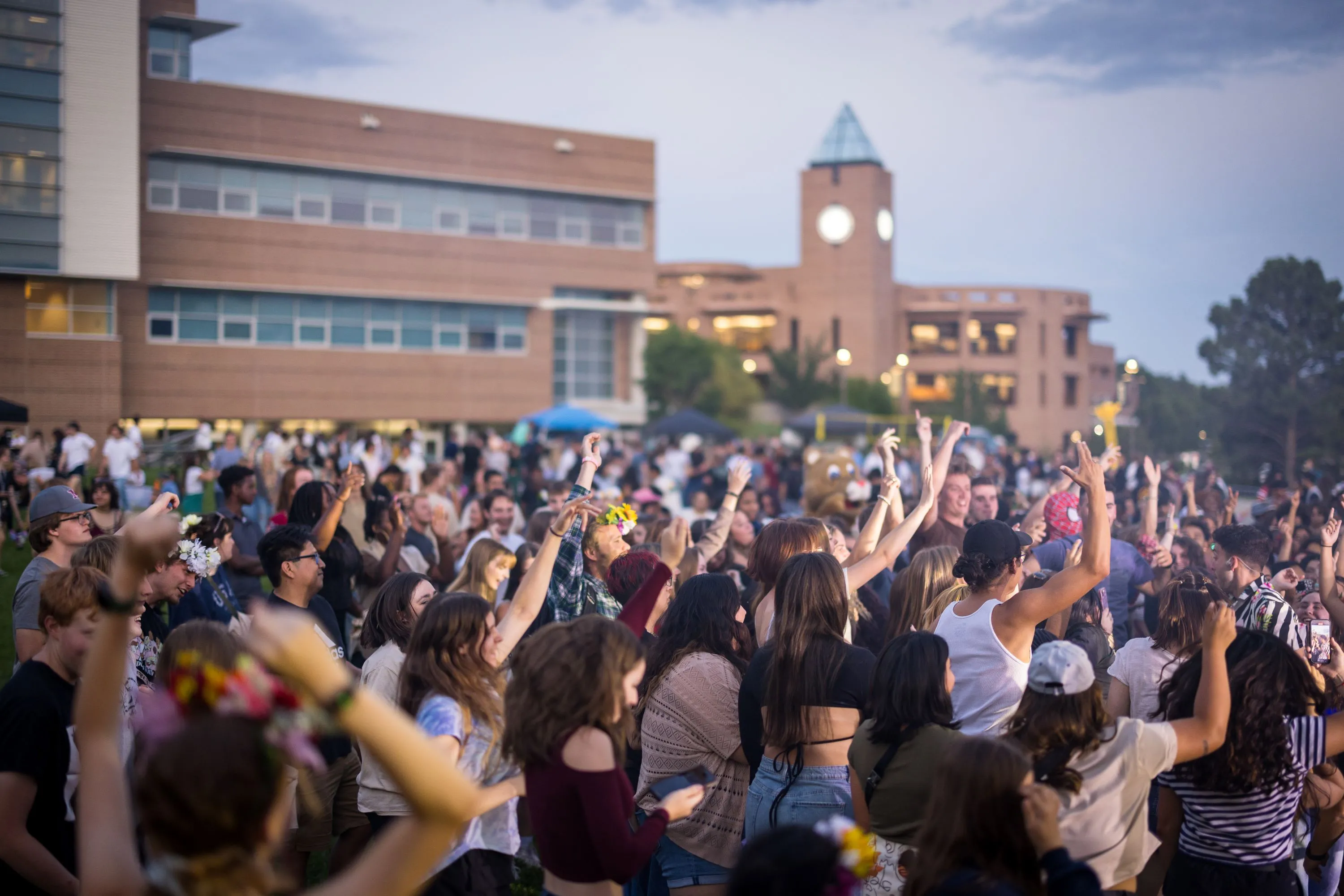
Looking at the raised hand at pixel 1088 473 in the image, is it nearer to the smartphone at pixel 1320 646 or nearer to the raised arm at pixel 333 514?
the smartphone at pixel 1320 646

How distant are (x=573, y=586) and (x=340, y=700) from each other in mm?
3602

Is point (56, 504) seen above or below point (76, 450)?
above

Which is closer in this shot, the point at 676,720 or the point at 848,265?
the point at 676,720

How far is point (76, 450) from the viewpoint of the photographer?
2028cm

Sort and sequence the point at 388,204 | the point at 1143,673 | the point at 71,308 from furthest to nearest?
the point at 388,204 < the point at 71,308 < the point at 1143,673

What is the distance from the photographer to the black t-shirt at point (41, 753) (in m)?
3.35

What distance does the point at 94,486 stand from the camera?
9898 millimetres

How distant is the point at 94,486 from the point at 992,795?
30.6ft

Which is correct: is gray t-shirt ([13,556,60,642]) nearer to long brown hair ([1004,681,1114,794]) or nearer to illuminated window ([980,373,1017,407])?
long brown hair ([1004,681,1114,794])

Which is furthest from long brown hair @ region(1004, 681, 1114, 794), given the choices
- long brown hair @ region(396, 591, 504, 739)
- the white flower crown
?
the white flower crown

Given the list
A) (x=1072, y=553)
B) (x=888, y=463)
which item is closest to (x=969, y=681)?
(x=1072, y=553)

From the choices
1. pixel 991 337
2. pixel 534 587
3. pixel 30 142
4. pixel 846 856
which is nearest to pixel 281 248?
pixel 30 142

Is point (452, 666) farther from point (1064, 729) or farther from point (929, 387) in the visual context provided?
point (929, 387)

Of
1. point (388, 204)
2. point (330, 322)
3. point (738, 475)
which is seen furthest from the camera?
point (388, 204)
